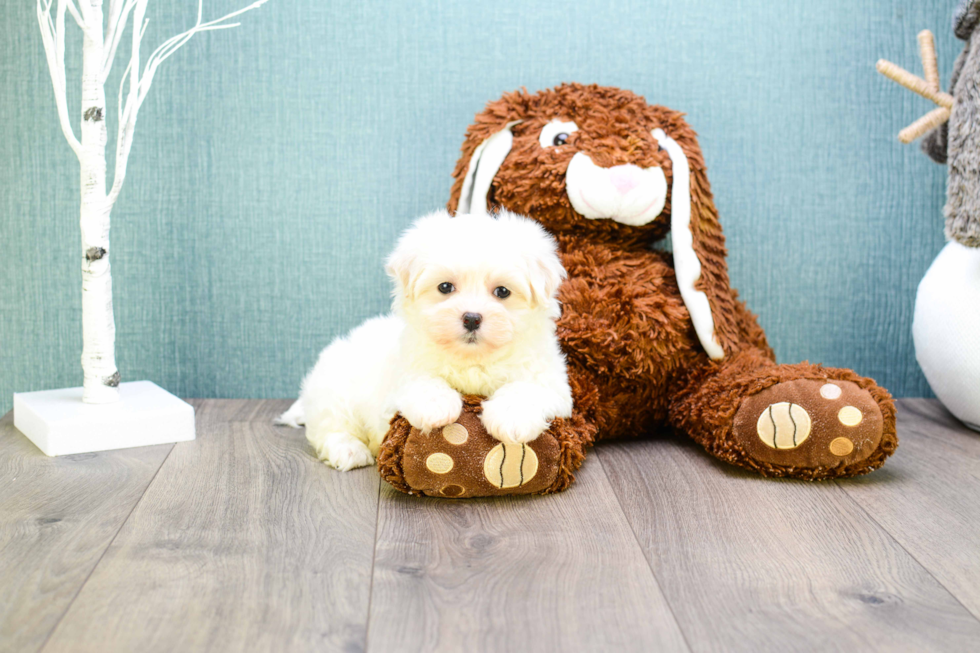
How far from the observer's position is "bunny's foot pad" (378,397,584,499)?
1.36 metres

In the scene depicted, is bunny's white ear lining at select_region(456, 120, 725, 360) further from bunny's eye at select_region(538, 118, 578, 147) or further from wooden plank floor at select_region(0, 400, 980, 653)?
wooden plank floor at select_region(0, 400, 980, 653)

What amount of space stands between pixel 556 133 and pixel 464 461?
742 mm

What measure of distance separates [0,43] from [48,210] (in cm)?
40

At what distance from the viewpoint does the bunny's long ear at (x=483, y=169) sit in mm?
1743

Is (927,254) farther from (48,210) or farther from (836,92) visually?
(48,210)

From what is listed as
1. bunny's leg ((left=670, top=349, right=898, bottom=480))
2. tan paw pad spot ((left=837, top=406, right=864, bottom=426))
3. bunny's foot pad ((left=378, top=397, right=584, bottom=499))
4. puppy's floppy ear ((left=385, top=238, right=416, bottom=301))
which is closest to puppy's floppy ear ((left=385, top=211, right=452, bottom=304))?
puppy's floppy ear ((left=385, top=238, right=416, bottom=301))

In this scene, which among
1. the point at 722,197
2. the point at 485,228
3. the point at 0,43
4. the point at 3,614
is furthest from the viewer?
the point at 722,197

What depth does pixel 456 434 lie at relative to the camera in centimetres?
136

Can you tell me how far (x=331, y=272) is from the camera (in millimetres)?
2092

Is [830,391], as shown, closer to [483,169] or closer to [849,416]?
[849,416]

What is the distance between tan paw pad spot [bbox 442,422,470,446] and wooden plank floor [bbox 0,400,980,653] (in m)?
0.11

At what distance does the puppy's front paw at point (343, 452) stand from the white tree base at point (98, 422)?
34 cm

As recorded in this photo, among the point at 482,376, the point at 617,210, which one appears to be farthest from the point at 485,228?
the point at 617,210

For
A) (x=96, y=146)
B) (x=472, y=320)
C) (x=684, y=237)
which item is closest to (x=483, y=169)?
(x=684, y=237)
